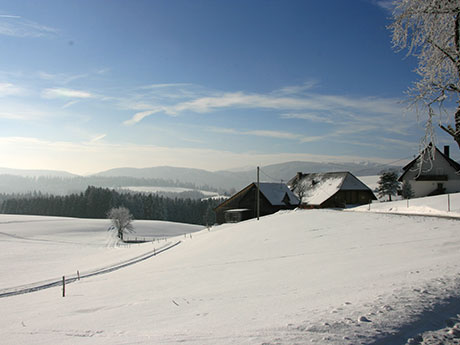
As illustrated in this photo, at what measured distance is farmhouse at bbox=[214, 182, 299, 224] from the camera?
50344 mm

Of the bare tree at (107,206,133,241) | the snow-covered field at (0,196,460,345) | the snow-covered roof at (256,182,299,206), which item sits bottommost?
the bare tree at (107,206,133,241)

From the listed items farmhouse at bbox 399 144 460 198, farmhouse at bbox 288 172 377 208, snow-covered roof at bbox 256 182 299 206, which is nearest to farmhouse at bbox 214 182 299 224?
snow-covered roof at bbox 256 182 299 206

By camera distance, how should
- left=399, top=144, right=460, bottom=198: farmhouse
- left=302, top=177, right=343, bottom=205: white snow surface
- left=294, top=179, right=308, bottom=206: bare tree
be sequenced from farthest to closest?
left=294, top=179, right=308, bottom=206: bare tree, left=302, top=177, right=343, bottom=205: white snow surface, left=399, top=144, right=460, bottom=198: farmhouse

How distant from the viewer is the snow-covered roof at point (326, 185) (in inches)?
2032

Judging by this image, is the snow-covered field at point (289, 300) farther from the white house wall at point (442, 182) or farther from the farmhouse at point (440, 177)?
the white house wall at point (442, 182)

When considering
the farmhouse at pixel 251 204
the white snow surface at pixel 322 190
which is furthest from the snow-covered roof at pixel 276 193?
the white snow surface at pixel 322 190

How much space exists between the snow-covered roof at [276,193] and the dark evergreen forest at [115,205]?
6180 cm

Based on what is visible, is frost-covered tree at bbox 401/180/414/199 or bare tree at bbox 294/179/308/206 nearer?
frost-covered tree at bbox 401/180/414/199

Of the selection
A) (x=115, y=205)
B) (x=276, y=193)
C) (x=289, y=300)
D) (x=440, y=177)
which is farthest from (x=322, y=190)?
(x=115, y=205)

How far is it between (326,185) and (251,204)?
1298cm

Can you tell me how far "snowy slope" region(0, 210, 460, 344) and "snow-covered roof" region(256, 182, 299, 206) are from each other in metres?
34.4

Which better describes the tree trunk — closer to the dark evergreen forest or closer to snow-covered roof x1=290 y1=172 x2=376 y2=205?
snow-covered roof x1=290 y1=172 x2=376 y2=205

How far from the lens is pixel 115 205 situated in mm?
121000

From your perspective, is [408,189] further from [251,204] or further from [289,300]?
[289,300]
